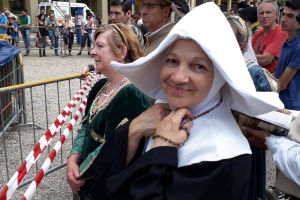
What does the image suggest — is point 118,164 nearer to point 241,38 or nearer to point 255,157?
point 255,157

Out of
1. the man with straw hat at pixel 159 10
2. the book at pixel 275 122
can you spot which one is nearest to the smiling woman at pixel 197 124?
the book at pixel 275 122

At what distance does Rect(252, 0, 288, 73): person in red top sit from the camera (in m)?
3.72

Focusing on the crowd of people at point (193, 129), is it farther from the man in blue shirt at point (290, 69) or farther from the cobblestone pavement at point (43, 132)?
the cobblestone pavement at point (43, 132)

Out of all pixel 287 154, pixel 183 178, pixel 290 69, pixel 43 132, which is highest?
pixel 290 69

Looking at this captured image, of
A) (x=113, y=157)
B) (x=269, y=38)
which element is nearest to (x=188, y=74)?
(x=113, y=157)

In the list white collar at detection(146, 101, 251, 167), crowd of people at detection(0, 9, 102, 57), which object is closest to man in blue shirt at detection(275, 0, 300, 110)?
white collar at detection(146, 101, 251, 167)

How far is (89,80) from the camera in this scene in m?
3.49

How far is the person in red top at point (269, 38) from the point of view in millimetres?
3719

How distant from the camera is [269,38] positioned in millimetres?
3895

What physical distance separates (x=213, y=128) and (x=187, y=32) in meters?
0.38

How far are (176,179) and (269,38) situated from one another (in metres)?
3.45

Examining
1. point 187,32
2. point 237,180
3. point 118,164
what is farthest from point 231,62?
point 118,164

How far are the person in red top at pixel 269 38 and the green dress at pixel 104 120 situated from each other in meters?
2.49

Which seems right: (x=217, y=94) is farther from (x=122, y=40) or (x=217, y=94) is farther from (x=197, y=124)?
(x=122, y=40)
